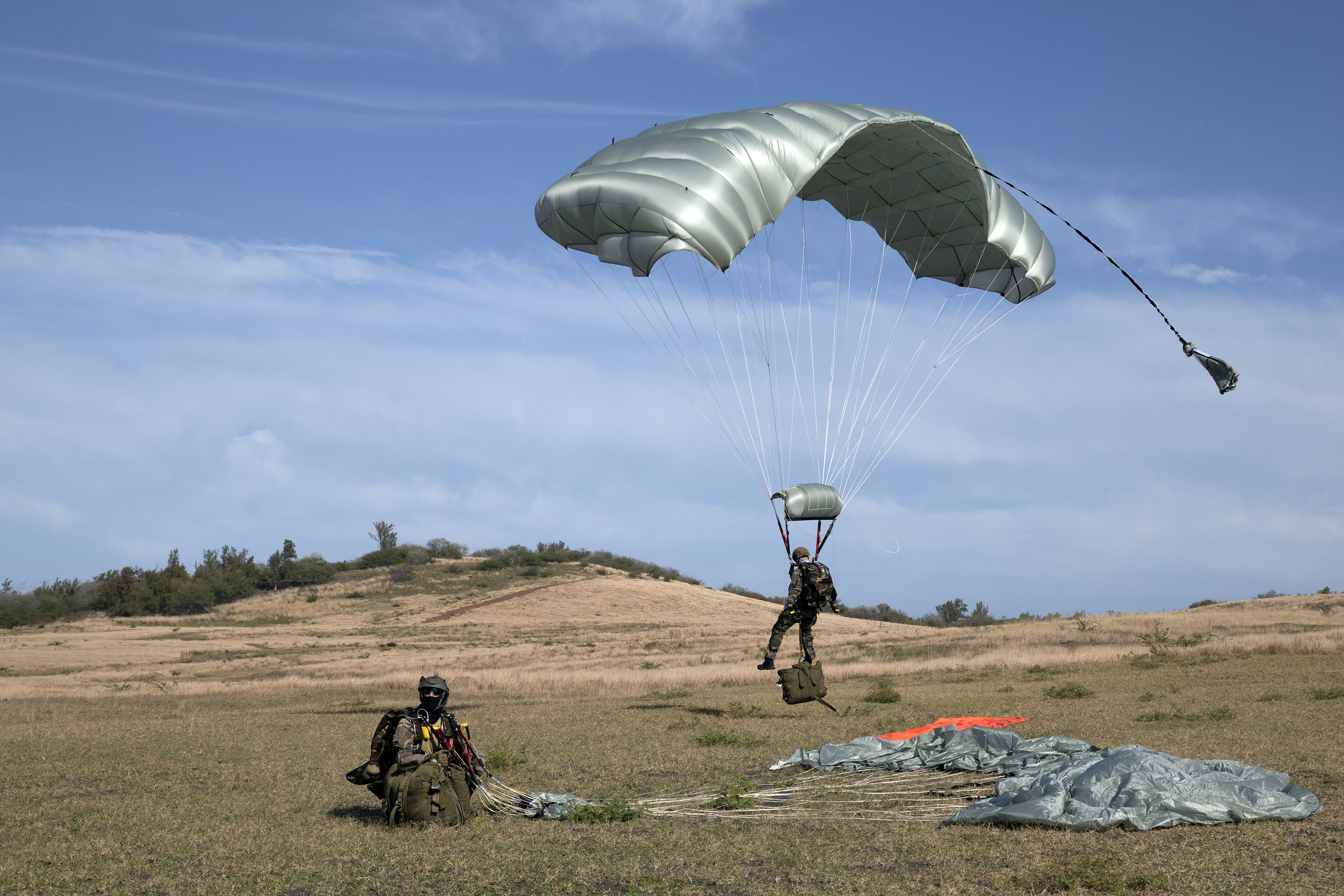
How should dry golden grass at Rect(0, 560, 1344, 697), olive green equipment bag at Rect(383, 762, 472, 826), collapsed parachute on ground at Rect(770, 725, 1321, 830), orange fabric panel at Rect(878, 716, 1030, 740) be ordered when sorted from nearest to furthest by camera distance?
collapsed parachute on ground at Rect(770, 725, 1321, 830), olive green equipment bag at Rect(383, 762, 472, 826), orange fabric panel at Rect(878, 716, 1030, 740), dry golden grass at Rect(0, 560, 1344, 697)

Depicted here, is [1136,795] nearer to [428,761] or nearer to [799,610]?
[428,761]

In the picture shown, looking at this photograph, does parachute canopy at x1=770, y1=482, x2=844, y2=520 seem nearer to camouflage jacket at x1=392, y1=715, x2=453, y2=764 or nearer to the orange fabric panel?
the orange fabric panel

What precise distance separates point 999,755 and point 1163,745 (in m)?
2.47

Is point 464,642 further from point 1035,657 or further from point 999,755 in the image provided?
point 999,755

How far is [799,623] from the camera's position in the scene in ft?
50.0

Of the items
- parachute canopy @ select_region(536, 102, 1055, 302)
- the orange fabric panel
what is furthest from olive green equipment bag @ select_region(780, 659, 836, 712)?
parachute canopy @ select_region(536, 102, 1055, 302)

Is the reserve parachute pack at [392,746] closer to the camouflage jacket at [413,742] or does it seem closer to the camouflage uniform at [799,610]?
the camouflage jacket at [413,742]

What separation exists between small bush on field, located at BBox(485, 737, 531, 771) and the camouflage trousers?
4250mm

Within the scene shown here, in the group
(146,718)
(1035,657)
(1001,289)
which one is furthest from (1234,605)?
(146,718)

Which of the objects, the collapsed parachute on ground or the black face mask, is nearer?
the collapsed parachute on ground

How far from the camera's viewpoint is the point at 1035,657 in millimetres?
24922

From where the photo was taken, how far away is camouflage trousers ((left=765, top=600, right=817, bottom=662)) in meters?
14.9

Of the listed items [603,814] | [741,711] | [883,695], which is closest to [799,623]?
[741,711]

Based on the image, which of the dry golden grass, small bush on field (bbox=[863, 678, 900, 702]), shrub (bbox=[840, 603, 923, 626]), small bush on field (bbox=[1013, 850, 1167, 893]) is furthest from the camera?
shrub (bbox=[840, 603, 923, 626])
